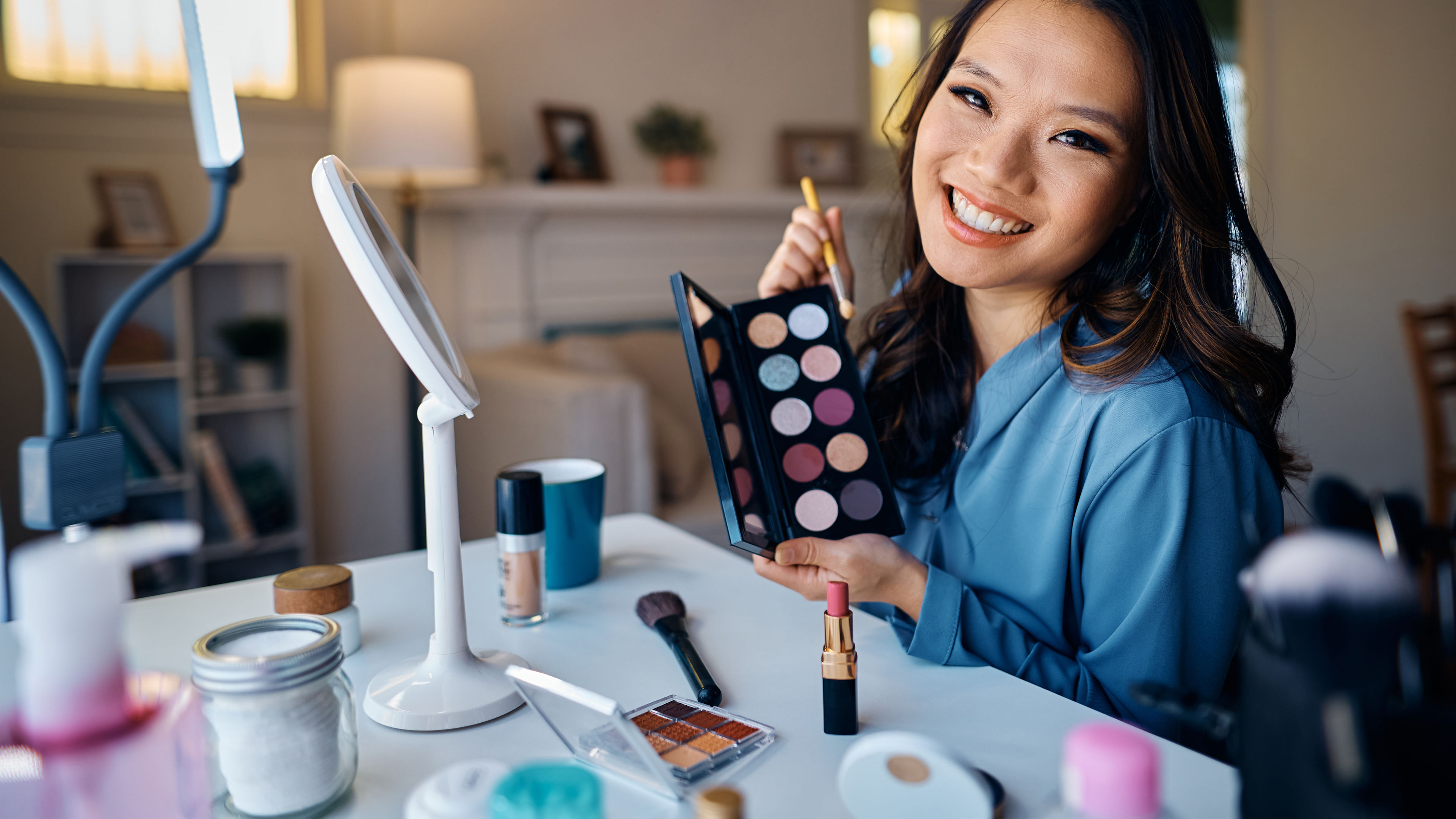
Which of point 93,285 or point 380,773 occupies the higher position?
point 93,285

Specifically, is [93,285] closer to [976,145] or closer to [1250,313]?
[976,145]

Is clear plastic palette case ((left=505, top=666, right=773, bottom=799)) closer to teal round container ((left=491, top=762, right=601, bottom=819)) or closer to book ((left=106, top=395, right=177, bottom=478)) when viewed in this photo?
teal round container ((left=491, top=762, right=601, bottom=819))

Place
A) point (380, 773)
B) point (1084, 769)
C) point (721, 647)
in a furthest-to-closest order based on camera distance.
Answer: point (721, 647), point (380, 773), point (1084, 769)

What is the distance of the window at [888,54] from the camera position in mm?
3715

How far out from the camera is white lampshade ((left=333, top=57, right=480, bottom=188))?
7.61ft

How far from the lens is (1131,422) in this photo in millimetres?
829

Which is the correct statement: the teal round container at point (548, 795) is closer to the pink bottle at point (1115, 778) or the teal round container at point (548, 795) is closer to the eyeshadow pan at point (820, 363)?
the pink bottle at point (1115, 778)

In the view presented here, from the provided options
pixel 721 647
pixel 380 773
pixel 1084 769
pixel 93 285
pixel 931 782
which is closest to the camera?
pixel 1084 769

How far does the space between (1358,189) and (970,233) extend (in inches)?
153

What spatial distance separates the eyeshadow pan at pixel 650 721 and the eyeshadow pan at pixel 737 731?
0.12ft

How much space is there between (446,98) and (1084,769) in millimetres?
2380

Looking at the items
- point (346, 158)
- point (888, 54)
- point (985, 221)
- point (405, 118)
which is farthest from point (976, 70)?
point (888, 54)

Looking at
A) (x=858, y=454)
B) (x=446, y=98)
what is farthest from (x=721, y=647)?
(x=446, y=98)

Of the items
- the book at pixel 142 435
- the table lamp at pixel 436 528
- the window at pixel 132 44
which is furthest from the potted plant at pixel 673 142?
the table lamp at pixel 436 528
